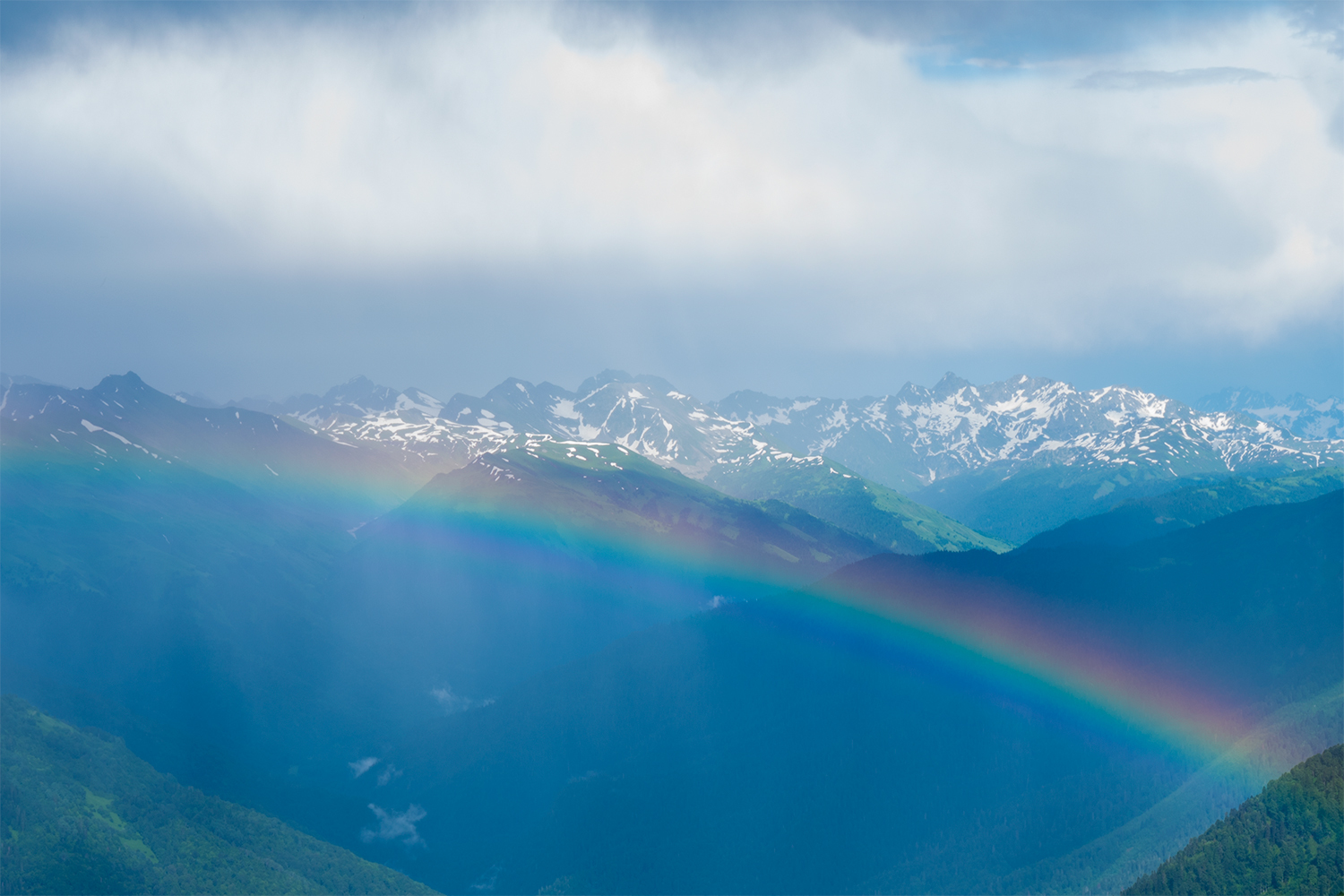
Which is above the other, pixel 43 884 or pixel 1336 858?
pixel 1336 858

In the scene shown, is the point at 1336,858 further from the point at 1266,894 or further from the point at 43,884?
the point at 43,884

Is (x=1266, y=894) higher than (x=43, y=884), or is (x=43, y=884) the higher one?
(x=1266, y=894)

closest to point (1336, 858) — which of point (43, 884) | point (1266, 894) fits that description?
point (1266, 894)
